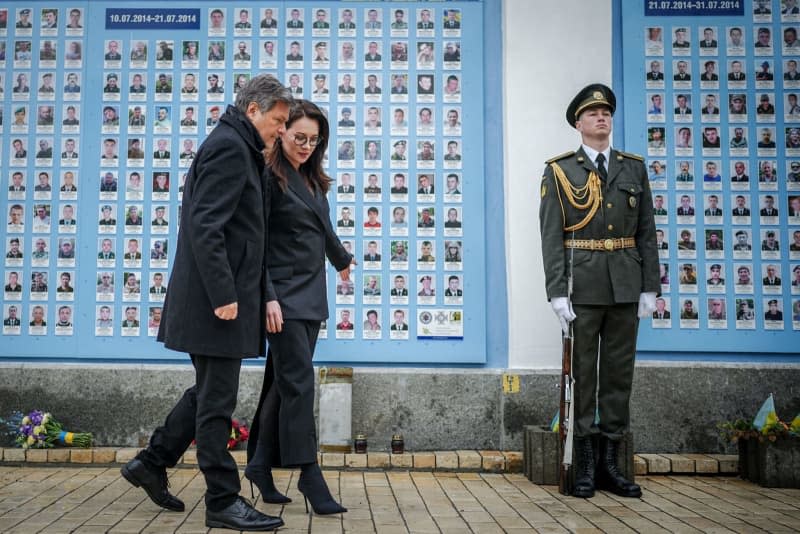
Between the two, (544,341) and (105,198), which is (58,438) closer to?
(105,198)

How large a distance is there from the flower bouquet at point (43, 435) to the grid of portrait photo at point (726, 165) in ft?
12.6

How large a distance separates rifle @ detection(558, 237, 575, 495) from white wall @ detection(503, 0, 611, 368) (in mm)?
772

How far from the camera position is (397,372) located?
539cm

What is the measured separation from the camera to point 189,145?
557cm

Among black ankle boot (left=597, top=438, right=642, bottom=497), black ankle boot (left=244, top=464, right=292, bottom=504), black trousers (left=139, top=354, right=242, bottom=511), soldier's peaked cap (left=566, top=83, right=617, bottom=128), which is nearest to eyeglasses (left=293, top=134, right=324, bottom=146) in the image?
black trousers (left=139, top=354, right=242, bottom=511)

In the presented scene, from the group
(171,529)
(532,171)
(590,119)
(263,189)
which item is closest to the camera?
(171,529)

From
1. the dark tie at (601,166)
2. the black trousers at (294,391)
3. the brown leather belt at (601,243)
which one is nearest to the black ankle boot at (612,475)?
the brown leather belt at (601,243)

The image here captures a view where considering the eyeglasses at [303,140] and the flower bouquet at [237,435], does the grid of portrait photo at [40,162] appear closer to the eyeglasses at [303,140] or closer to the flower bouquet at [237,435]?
the flower bouquet at [237,435]

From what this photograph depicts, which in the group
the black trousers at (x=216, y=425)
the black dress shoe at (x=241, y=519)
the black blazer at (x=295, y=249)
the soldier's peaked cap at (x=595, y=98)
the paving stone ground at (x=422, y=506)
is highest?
the soldier's peaked cap at (x=595, y=98)

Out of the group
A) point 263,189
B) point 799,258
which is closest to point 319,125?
point 263,189

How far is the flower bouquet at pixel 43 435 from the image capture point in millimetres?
5094

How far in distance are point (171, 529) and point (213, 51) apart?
3.37m

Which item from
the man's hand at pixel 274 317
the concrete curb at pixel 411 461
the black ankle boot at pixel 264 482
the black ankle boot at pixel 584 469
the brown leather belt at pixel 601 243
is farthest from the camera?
the concrete curb at pixel 411 461

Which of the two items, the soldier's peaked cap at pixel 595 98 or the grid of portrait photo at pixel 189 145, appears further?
the grid of portrait photo at pixel 189 145
